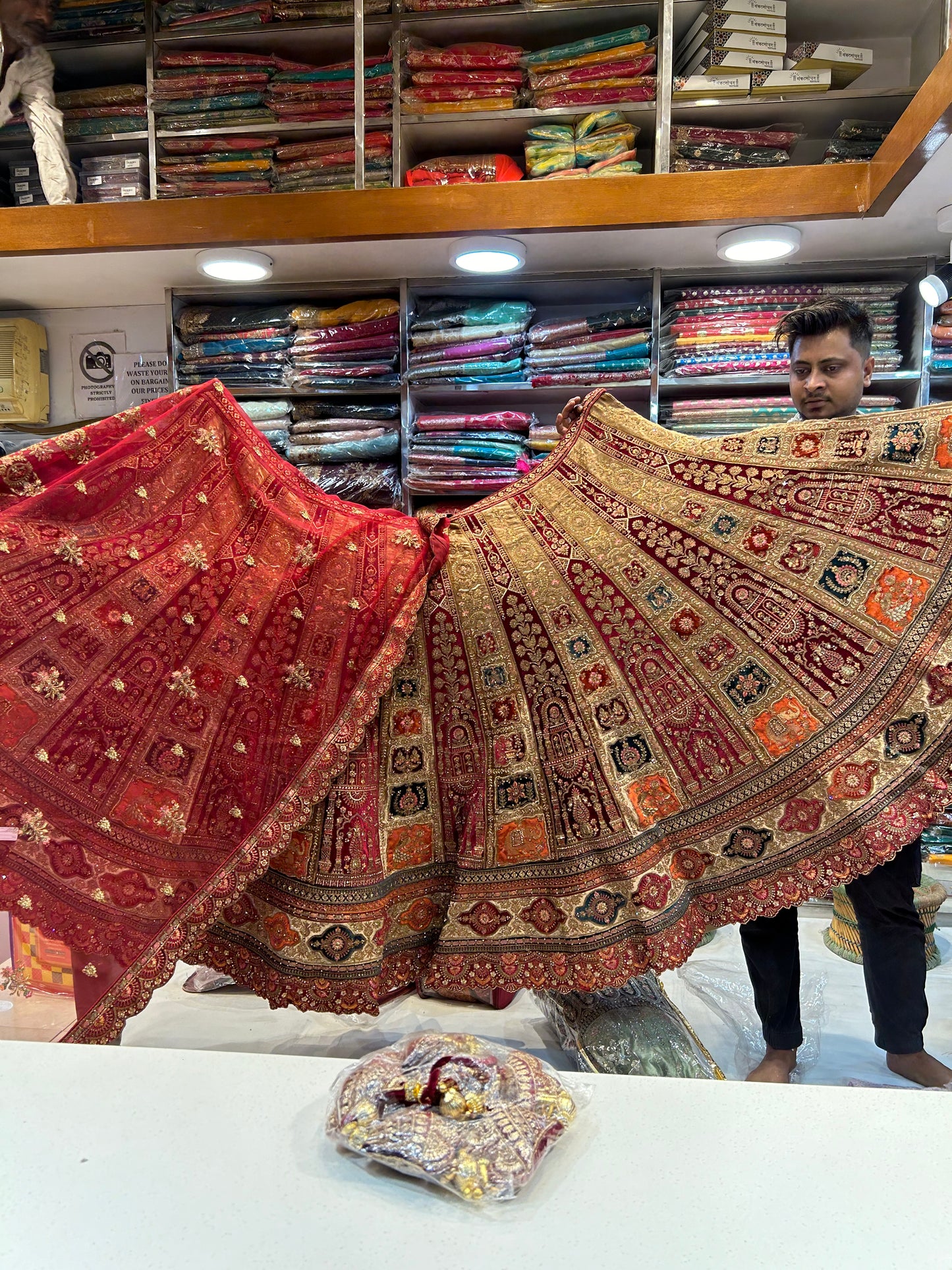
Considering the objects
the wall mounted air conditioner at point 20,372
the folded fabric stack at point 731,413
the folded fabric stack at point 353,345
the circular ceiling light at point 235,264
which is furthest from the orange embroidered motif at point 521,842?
the wall mounted air conditioner at point 20,372

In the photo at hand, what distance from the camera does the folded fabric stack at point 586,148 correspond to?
3.10 metres

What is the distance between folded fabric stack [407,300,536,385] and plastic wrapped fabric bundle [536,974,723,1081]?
2213mm

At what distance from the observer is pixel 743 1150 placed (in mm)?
940

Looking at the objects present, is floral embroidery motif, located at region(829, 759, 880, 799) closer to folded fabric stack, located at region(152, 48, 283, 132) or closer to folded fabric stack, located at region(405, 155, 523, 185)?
folded fabric stack, located at region(405, 155, 523, 185)

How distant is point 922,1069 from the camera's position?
161 cm

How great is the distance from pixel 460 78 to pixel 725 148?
38.5 inches

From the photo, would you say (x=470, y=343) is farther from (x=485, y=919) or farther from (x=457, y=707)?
(x=485, y=919)

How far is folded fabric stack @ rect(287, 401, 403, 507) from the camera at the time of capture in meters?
3.25

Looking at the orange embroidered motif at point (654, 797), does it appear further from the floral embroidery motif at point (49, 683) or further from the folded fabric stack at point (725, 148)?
the folded fabric stack at point (725, 148)

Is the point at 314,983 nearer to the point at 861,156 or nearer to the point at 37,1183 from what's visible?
the point at 37,1183

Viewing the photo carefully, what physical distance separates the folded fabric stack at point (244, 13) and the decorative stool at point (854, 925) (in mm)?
3376

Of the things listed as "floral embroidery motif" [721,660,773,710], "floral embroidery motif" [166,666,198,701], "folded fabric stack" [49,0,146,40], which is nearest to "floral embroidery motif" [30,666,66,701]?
"floral embroidery motif" [166,666,198,701]

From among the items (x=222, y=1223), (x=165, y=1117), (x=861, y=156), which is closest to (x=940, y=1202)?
(x=222, y=1223)

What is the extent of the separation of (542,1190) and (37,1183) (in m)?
0.51
